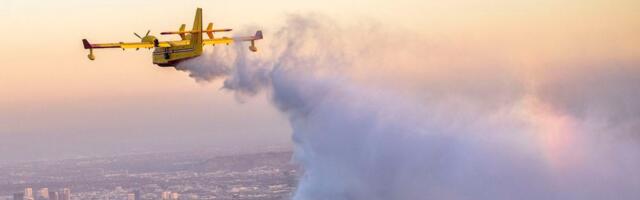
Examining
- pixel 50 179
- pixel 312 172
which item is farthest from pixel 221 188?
pixel 312 172

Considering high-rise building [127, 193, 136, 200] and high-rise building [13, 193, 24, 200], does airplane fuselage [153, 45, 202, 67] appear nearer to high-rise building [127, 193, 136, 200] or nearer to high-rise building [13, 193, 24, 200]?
high-rise building [127, 193, 136, 200]

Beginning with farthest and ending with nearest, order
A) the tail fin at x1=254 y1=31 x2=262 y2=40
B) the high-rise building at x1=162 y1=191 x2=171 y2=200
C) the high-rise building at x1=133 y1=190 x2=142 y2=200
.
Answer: the high-rise building at x1=133 y1=190 x2=142 y2=200, the high-rise building at x1=162 y1=191 x2=171 y2=200, the tail fin at x1=254 y1=31 x2=262 y2=40

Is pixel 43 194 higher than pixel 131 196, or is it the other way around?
pixel 43 194

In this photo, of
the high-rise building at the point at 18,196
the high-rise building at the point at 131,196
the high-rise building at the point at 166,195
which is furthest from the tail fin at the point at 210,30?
the high-rise building at the point at 18,196

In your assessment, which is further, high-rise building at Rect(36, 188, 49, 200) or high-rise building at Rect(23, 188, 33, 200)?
high-rise building at Rect(23, 188, 33, 200)

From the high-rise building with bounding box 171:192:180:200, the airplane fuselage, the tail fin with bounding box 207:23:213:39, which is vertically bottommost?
the airplane fuselage

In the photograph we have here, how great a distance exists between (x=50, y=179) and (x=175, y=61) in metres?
128

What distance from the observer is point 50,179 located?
19388 cm

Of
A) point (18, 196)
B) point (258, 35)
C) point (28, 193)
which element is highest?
point (28, 193)

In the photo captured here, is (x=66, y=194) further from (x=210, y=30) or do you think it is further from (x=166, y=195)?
(x=210, y=30)

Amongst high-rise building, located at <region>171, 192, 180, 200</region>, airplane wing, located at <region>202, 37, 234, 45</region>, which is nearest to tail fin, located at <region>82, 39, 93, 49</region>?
airplane wing, located at <region>202, 37, 234, 45</region>

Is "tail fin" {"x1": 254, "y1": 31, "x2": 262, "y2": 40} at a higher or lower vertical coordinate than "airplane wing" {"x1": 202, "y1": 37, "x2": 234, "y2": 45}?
lower

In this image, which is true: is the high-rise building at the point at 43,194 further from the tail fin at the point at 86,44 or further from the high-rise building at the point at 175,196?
the tail fin at the point at 86,44

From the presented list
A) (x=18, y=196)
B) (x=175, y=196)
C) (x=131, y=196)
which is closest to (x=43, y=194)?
(x=18, y=196)
